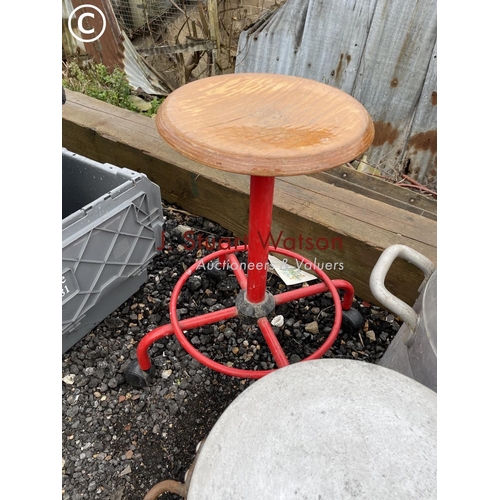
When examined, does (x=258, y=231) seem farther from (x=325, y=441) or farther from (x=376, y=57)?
(x=376, y=57)

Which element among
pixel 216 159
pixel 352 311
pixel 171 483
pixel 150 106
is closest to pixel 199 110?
pixel 216 159

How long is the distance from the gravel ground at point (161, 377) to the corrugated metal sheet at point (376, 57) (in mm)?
1361

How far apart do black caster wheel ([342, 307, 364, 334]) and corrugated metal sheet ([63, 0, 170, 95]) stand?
104 inches

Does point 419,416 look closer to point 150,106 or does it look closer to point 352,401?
point 352,401

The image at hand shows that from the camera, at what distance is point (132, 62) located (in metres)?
3.56

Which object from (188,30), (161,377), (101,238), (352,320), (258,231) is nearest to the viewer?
(258,231)

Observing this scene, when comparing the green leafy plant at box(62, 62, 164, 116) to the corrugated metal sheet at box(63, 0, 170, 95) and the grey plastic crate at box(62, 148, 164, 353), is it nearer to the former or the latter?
the corrugated metal sheet at box(63, 0, 170, 95)

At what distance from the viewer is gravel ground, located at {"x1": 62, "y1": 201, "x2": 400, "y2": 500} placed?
4.84 ft

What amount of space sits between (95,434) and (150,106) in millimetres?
2412

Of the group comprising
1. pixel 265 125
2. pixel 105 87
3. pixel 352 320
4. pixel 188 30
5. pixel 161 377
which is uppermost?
pixel 265 125

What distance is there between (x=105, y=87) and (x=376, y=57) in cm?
200

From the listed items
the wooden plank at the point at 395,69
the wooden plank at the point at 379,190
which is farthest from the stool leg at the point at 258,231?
the wooden plank at the point at 395,69

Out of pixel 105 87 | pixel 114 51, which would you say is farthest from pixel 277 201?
pixel 114 51

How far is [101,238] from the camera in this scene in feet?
5.30
